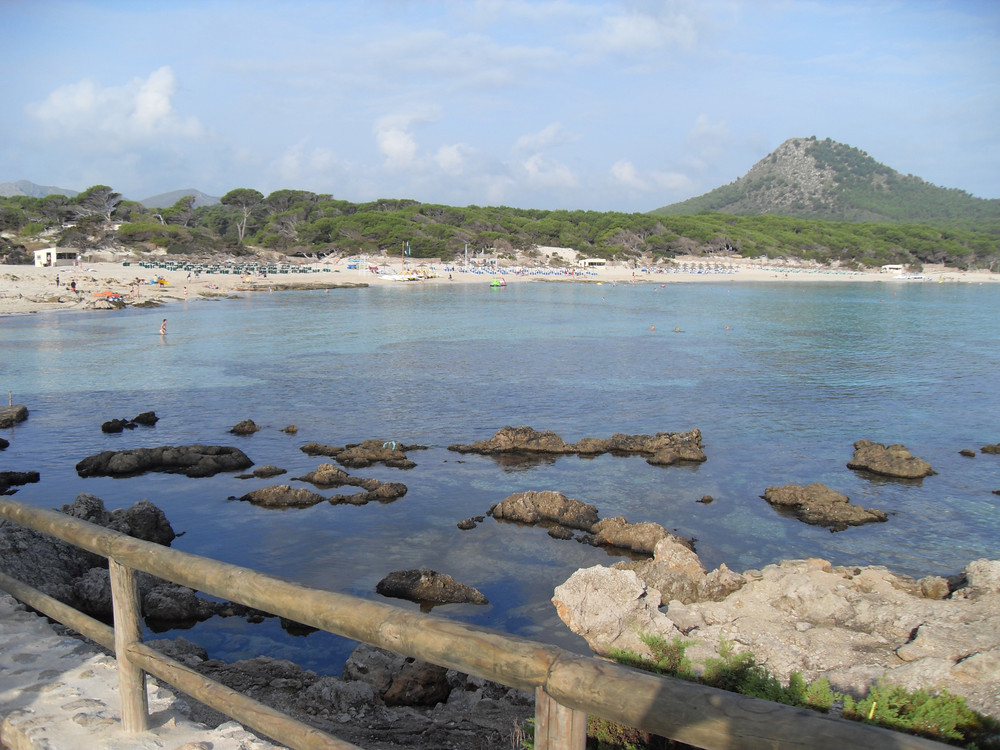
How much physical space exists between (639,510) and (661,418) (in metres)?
8.20

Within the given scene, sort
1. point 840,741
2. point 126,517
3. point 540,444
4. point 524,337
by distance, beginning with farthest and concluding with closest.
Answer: point 524,337
point 540,444
point 126,517
point 840,741

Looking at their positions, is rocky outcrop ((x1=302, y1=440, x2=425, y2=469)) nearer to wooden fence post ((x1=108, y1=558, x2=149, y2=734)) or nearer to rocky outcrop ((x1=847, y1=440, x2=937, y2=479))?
rocky outcrop ((x1=847, y1=440, x2=937, y2=479))

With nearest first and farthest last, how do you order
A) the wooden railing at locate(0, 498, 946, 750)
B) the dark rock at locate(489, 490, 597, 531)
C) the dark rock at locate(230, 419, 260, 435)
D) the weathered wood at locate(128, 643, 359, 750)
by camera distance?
the wooden railing at locate(0, 498, 946, 750), the weathered wood at locate(128, 643, 359, 750), the dark rock at locate(489, 490, 597, 531), the dark rock at locate(230, 419, 260, 435)

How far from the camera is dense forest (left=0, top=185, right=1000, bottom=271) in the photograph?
94.6 metres

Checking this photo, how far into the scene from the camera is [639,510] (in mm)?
14195

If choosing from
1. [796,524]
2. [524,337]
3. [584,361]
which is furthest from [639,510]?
[524,337]

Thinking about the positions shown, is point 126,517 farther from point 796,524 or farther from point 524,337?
point 524,337

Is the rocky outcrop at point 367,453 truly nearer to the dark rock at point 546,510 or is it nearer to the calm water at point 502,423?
the calm water at point 502,423

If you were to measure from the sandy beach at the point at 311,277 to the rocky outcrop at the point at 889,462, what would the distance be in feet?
169

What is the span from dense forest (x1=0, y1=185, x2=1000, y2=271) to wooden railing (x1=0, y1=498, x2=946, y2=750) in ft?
307

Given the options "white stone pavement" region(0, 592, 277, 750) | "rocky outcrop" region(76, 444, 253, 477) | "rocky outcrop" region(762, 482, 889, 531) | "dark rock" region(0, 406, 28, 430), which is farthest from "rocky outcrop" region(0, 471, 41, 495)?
"rocky outcrop" region(762, 482, 889, 531)

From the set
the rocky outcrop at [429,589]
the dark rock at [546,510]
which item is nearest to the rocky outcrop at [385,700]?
the rocky outcrop at [429,589]

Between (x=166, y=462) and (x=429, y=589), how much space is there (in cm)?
903

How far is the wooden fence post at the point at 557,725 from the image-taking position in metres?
2.42
